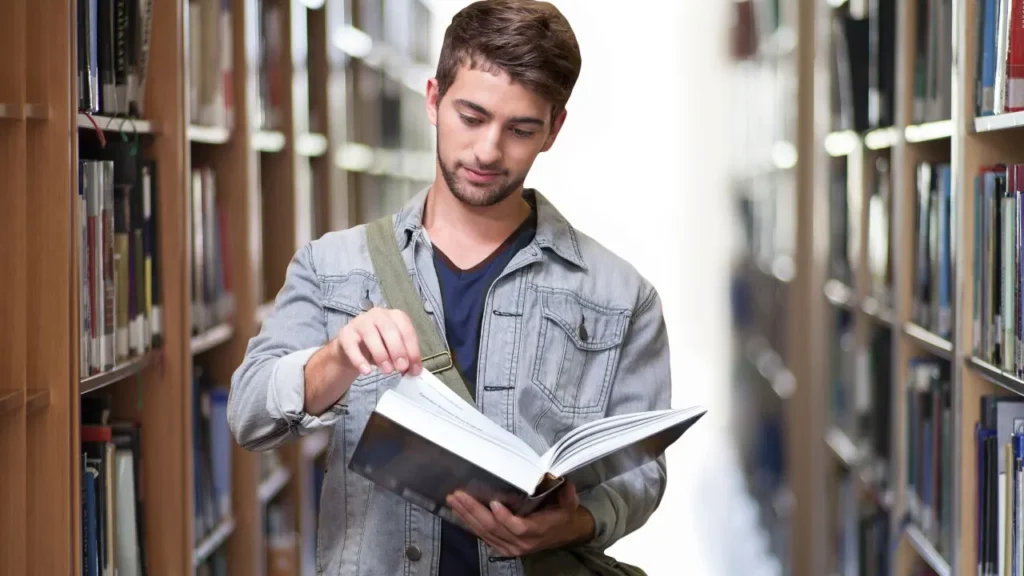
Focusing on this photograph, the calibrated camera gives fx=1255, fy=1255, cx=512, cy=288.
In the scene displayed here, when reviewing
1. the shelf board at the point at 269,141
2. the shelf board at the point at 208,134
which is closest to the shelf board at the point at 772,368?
the shelf board at the point at 269,141

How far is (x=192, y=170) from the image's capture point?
8.48ft

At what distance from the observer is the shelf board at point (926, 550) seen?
2314 mm

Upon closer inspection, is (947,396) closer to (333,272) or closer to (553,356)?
(553,356)

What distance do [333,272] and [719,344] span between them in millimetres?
2982

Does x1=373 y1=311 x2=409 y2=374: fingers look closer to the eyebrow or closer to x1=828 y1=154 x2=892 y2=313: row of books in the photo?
the eyebrow

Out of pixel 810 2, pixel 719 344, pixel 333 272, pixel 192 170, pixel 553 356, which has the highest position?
pixel 810 2

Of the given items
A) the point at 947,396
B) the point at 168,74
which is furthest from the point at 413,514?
the point at 947,396

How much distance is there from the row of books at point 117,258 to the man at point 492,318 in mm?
532

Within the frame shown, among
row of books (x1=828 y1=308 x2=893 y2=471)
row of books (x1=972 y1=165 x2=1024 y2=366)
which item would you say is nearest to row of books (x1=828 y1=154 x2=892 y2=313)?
row of books (x1=828 y1=308 x2=893 y2=471)

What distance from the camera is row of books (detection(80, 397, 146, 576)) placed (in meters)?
1.91

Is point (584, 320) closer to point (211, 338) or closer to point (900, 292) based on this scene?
point (211, 338)

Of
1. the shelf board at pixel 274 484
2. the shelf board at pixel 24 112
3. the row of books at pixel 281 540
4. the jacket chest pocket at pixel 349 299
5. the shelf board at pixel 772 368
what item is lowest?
the row of books at pixel 281 540

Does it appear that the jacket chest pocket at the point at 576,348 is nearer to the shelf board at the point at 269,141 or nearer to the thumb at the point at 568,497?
the thumb at the point at 568,497

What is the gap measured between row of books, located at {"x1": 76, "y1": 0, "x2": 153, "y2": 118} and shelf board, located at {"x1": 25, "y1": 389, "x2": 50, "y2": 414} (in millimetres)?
451
